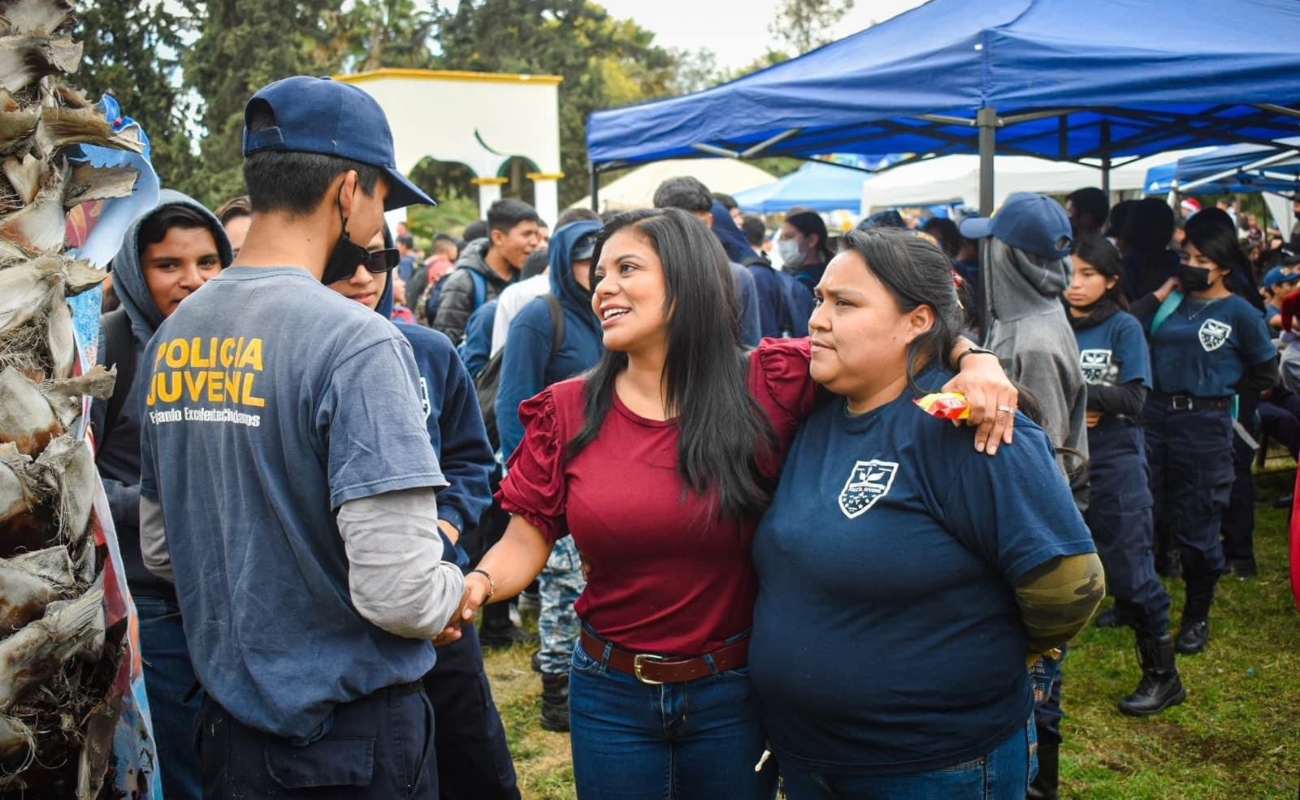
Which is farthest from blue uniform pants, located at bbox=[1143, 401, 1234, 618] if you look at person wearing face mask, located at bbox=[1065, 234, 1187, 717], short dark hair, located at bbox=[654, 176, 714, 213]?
short dark hair, located at bbox=[654, 176, 714, 213]

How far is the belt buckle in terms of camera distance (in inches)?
97.9

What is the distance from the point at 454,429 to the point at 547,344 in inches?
57.6

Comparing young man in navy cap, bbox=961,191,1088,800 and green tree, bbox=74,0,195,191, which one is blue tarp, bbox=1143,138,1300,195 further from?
green tree, bbox=74,0,195,191

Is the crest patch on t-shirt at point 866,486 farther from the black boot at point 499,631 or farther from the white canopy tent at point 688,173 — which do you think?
Answer: the white canopy tent at point 688,173

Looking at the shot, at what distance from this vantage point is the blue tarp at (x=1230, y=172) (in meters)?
10.6

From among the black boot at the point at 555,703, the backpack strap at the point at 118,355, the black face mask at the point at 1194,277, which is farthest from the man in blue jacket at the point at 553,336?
the black face mask at the point at 1194,277

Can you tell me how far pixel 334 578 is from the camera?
197cm

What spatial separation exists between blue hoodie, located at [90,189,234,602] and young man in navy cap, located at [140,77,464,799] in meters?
0.80

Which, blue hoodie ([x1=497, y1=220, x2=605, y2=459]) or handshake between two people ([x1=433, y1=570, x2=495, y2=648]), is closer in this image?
handshake between two people ([x1=433, y1=570, x2=495, y2=648])

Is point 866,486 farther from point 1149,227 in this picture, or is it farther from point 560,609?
point 1149,227

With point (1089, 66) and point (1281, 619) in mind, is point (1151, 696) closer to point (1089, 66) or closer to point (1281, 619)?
point (1281, 619)

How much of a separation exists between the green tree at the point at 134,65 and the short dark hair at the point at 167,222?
20.4 ft

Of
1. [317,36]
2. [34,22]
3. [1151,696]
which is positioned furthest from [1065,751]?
[317,36]

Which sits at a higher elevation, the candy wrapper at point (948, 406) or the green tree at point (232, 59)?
the green tree at point (232, 59)
